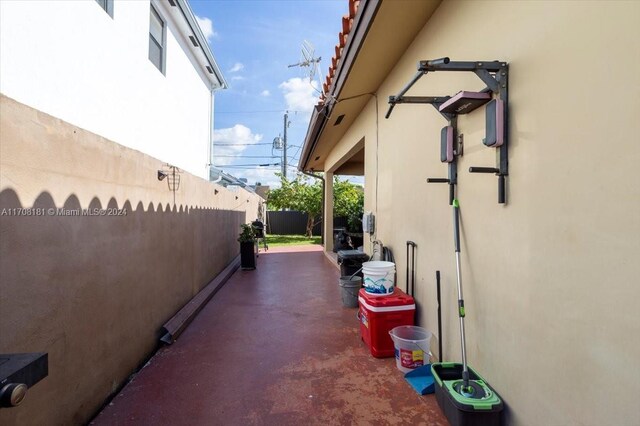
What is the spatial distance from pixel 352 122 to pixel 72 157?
4.88 m

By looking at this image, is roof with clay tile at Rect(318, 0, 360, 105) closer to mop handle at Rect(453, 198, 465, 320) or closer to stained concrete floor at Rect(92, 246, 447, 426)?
mop handle at Rect(453, 198, 465, 320)

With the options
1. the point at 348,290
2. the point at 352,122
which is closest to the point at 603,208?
the point at 348,290

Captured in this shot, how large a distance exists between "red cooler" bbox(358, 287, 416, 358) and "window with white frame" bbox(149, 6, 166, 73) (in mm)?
6980

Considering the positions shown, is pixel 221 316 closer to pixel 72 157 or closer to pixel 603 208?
pixel 72 157

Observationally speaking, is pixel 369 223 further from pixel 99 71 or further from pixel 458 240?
pixel 99 71

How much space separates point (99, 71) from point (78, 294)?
4.38m

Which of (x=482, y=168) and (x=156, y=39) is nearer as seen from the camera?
(x=482, y=168)

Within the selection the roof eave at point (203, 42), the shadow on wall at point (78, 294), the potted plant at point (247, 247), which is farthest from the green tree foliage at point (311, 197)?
the shadow on wall at point (78, 294)

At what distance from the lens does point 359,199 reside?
13.2 meters

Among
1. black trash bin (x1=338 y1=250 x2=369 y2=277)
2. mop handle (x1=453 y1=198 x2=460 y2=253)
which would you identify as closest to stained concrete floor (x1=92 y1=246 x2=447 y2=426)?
black trash bin (x1=338 y1=250 x2=369 y2=277)

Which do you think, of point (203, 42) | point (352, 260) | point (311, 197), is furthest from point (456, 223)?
point (311, 197)

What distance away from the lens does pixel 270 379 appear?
9.12ft

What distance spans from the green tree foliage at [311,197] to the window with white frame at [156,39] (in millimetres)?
7685

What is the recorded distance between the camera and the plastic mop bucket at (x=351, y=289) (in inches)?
187
